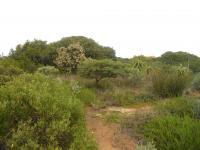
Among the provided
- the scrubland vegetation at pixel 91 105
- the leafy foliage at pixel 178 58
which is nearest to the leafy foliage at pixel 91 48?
the leafy foliage at pixel 178 58

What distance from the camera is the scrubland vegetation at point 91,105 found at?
8.84m

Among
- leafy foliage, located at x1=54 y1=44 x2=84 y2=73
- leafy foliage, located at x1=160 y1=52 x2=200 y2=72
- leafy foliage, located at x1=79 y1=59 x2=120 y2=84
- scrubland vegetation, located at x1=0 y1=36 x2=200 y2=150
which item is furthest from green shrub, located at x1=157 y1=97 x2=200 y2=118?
leafy foliage, located at x1=160 y1=52 x2=200 y2=72

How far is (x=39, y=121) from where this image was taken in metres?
9.04

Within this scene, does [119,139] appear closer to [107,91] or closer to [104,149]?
[104,149]

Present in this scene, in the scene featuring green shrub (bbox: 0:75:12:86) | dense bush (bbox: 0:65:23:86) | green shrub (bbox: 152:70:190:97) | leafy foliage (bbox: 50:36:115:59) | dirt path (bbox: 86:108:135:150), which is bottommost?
dirt path (bbox: 86:108:135:150)

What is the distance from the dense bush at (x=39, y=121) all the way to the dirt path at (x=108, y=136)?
141cm

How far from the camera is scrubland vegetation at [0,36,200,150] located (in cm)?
884

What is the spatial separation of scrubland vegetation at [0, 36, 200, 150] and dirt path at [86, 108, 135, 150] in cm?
23

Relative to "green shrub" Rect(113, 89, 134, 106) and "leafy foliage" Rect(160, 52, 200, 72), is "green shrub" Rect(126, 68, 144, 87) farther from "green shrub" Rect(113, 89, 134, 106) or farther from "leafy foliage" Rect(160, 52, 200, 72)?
"leafy foliage" Rect(160, 52, 200, 72)

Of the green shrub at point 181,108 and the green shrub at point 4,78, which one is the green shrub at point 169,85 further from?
the green shrub at point 4,78

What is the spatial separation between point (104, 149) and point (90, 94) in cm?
464

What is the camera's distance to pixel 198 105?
12750 mm

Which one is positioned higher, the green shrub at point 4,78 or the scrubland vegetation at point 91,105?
the green shrub at point 4,78

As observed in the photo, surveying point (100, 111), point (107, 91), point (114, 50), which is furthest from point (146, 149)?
point (114, 50)
